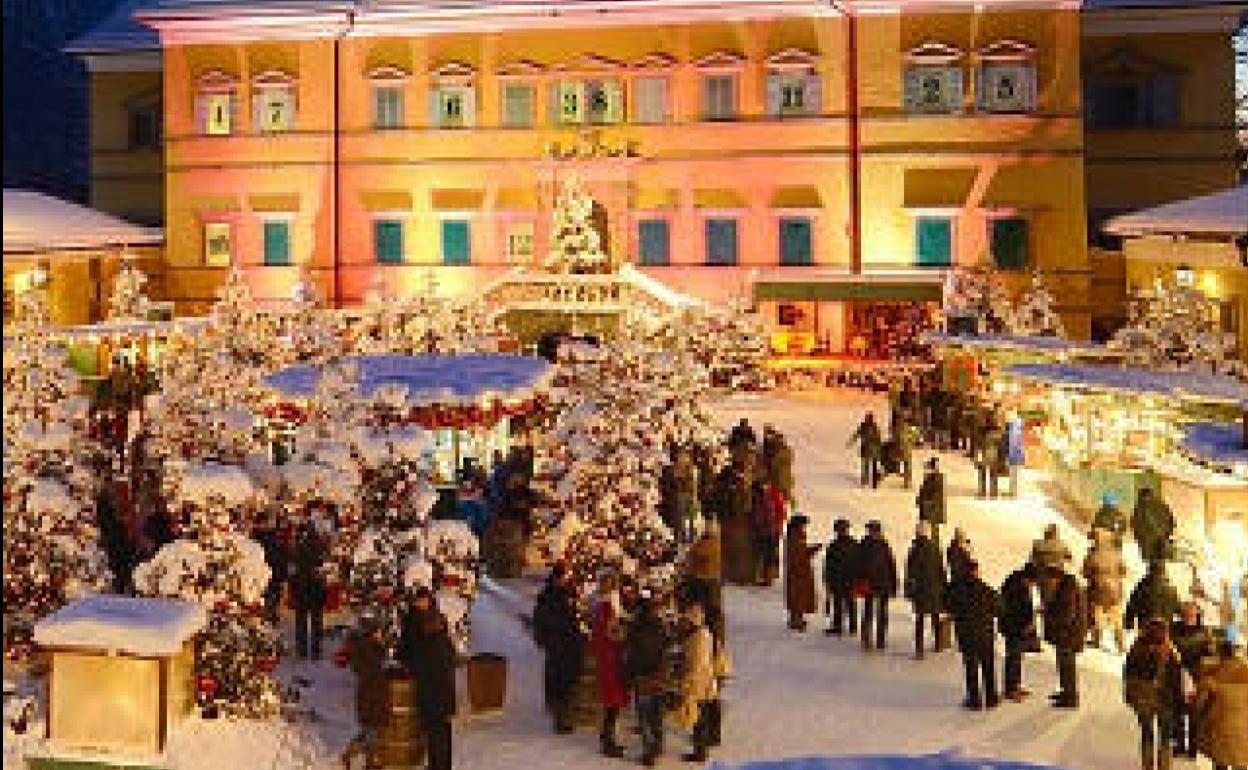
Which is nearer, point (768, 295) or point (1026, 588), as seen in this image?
point (1026, 588)

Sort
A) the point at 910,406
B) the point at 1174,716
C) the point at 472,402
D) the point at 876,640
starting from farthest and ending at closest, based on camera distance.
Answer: the point at 910,406 → the point at 472,402 → the point at 876,640 → the point at 1174,716

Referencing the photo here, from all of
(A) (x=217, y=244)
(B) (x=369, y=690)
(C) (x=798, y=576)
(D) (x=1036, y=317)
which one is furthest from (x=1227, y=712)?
(A) (x=217, y=244)

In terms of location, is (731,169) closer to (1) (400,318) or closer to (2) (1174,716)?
(1) (400,318)

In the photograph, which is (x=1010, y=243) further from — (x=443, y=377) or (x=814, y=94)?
(x=443, y=377)

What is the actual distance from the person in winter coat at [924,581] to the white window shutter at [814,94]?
23813 mm

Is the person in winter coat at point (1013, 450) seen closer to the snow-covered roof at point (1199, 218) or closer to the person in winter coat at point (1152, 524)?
the person in winter coat at point (1152, 524)

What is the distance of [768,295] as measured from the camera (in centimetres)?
3547

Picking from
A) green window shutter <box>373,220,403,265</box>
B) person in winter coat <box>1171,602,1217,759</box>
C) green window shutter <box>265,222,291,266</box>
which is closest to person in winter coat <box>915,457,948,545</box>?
person in winter coat <box>1171,602,1217,759</box>

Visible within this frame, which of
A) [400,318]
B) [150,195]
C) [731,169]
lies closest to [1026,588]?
[400,318]

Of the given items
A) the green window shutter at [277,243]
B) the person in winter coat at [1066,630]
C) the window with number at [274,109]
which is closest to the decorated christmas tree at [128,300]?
the green window shutter at [277,243]

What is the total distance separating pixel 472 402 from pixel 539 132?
1933 centimetres

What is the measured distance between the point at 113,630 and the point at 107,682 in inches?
17.5

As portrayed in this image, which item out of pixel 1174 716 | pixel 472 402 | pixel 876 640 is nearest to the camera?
pixel 1174 716

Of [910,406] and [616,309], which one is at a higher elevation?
[616,309]
